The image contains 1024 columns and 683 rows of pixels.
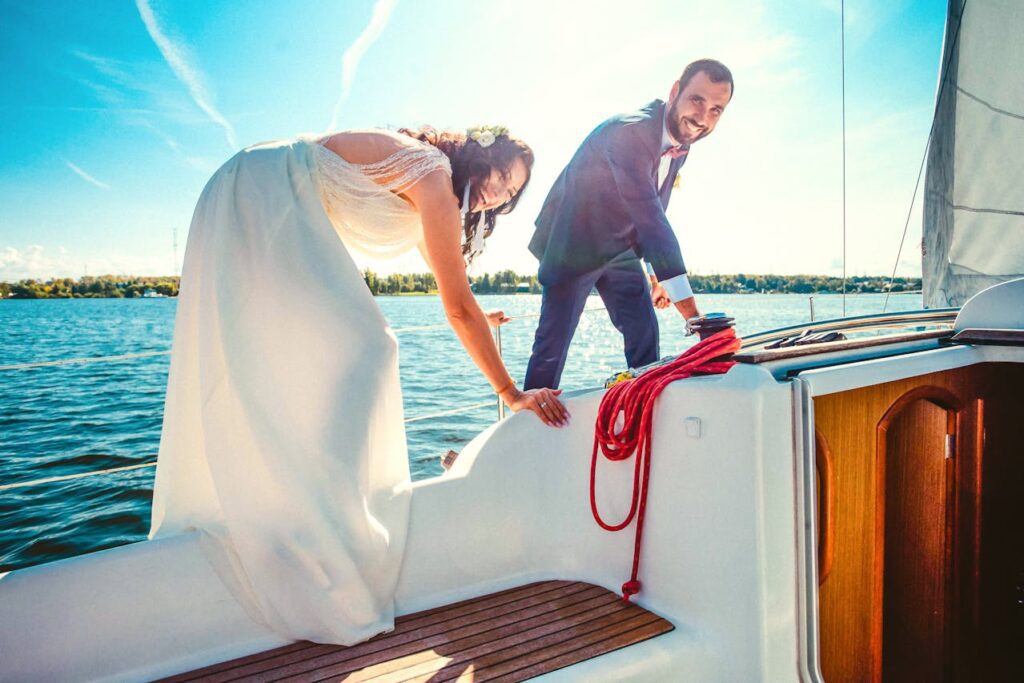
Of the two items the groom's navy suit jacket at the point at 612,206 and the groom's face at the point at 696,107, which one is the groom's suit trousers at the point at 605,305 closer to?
the groom's navy suit jacket at the point at 612,206

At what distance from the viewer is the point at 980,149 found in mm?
2369

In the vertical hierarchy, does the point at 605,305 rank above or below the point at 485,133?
below

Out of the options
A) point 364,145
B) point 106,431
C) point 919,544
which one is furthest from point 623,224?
point 106,431

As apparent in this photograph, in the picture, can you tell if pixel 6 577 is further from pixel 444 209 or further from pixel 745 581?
pixel 745 581

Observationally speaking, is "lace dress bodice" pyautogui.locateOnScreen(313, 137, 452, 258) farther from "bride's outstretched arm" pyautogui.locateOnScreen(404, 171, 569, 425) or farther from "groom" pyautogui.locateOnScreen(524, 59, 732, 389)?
"groom" pyautogui.locateOnScreen(524, 59, 732, 389)

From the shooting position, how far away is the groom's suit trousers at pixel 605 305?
214cm

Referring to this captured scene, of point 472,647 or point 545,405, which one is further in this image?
point 545,405

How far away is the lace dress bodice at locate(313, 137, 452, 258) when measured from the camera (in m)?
1.32

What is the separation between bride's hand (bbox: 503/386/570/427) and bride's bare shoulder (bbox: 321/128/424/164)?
0.61 metres

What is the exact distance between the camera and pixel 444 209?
1.35 metres

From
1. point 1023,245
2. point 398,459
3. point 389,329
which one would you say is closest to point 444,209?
point 389,329

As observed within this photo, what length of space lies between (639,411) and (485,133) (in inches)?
29.1

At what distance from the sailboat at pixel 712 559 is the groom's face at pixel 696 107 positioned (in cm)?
84

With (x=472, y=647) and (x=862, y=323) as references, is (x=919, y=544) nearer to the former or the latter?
(x=862, y=323)
